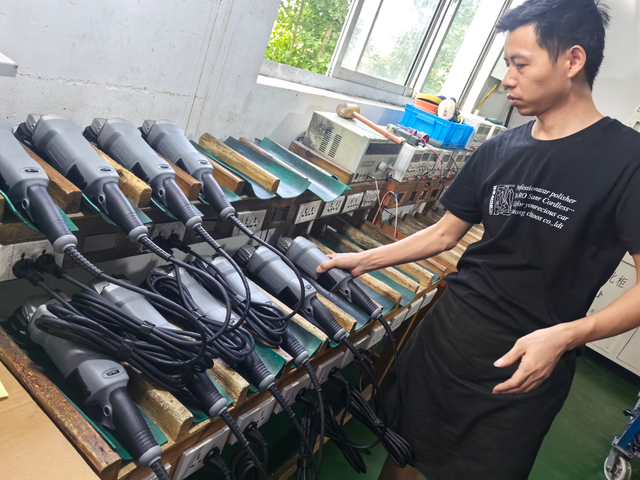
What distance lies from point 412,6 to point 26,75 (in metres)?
2.57

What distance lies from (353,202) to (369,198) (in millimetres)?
141

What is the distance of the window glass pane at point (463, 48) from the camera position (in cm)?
366

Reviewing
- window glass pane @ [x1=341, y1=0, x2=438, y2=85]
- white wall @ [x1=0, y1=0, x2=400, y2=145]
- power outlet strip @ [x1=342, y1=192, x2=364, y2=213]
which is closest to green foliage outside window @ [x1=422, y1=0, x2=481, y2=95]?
window glass pane @ [x1=341, y1=0, x2=438, y2=85]

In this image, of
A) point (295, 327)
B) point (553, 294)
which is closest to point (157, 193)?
point (295, 327)

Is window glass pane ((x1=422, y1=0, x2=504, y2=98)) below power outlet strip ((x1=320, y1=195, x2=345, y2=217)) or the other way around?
the other way around

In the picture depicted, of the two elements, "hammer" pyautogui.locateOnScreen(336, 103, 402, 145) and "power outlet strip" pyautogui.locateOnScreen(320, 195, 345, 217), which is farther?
"hammer" pyautogui.locateOnScreen(336, 103, 402, 145)

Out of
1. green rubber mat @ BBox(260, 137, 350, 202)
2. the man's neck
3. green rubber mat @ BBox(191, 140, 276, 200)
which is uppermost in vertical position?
the man's neck

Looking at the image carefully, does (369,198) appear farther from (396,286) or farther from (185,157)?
(185,157)

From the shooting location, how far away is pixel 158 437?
783 mm

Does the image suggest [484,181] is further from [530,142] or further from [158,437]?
[158,437]

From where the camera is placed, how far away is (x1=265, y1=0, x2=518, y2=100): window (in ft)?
7.91

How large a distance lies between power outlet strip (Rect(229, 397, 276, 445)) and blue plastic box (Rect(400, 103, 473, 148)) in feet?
5.99

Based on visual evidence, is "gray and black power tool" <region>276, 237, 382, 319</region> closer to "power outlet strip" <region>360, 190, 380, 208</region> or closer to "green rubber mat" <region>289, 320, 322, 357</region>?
"green rubber mat" <region>289, 320, 322, 357</region>

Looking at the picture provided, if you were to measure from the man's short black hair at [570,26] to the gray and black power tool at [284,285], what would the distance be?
84cm
